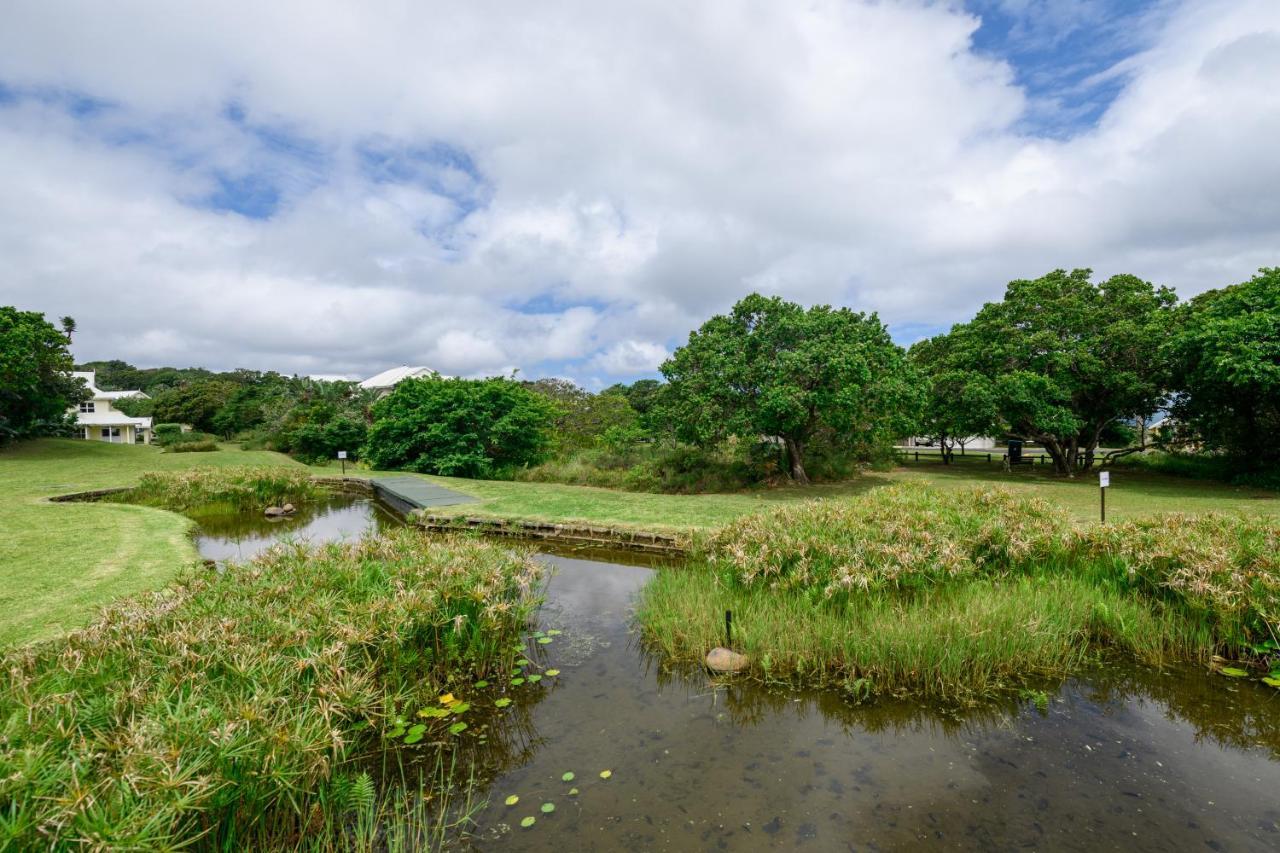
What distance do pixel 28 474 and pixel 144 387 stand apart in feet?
244

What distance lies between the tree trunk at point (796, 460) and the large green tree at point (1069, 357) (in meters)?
6.04

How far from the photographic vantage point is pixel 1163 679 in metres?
4.96

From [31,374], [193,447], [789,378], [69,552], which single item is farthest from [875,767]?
[193,447]

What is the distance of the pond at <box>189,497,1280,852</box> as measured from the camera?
3.26 meters

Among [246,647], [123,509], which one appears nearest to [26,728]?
[246,647]

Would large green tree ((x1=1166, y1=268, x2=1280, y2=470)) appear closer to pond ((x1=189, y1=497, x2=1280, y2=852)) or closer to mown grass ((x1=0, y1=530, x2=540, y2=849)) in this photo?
pond ((x1=189, y1=497, x2=1280, y2=852))

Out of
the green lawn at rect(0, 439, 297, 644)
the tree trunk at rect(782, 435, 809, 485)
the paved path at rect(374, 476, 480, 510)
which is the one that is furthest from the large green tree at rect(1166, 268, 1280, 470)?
the green lawn at rect(0, 439, 297, 644)

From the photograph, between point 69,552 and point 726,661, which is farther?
point 69,552

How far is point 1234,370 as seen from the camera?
43.6 feet

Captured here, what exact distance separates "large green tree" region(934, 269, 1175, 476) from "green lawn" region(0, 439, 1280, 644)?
1975 mm

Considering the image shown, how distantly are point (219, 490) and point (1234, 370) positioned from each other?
2498 cm

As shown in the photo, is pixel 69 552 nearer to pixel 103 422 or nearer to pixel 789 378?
pixel 789 378

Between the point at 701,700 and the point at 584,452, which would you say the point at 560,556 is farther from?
the point at 584,452

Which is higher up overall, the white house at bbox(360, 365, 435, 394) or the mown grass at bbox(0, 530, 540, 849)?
the white house at bbox(360, 365, 435, 394)
